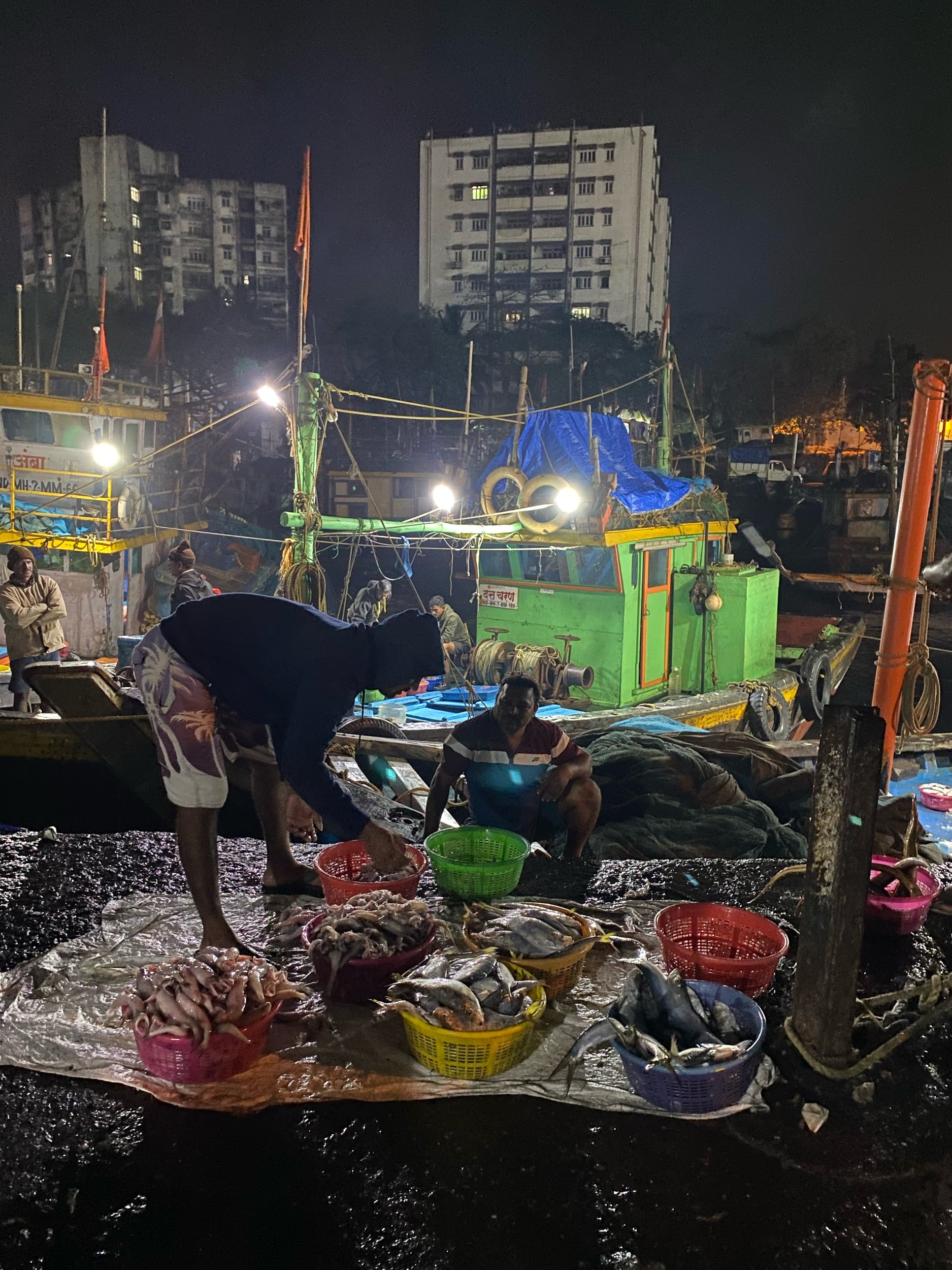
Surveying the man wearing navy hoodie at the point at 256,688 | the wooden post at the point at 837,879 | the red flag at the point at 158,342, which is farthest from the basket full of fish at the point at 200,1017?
the red flag at the point at 158,342

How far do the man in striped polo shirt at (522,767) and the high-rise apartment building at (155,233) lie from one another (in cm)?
5846

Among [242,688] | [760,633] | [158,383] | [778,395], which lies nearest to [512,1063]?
[242,688]

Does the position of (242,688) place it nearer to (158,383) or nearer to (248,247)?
(158,383)

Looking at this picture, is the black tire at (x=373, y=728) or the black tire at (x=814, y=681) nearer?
the black tire at (x=373, y=728)

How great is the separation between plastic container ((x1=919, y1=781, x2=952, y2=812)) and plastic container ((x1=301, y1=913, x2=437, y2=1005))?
1250 centimetres

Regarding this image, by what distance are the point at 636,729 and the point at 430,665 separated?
559cm

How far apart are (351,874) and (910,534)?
627 centimetres

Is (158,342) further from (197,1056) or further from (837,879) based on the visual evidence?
(837,879)

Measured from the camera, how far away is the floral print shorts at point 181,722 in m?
3.62

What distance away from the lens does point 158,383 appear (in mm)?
25453

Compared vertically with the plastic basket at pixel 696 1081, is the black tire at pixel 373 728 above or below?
below

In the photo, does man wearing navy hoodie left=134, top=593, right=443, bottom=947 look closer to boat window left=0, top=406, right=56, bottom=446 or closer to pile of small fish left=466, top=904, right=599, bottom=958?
pile of small fish left=466, top=904, right=599, bottom=958

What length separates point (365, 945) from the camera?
3355mm

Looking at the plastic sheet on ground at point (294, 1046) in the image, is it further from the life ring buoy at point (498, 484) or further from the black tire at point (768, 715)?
the black tire at point (768, 715)
